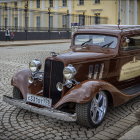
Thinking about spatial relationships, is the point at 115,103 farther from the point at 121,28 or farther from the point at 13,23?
the point at 13,23

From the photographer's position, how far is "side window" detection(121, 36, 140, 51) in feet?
21.2

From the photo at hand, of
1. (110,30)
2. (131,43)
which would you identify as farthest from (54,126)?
(131,43)

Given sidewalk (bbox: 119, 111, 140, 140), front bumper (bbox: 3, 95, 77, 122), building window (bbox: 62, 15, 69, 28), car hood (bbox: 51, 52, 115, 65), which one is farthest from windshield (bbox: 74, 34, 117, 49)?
building window (bbox: 62, 15, 69, 28)

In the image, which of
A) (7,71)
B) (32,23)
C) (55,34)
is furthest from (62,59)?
(32,23)

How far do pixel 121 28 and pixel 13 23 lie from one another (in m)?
53.1

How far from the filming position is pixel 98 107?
5.23 meters

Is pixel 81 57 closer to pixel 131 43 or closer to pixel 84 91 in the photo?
pixel 84 91

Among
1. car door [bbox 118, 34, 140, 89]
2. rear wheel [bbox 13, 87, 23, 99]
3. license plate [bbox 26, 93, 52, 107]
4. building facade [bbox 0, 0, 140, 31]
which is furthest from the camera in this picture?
building facade [bbox 0, 0, 140, 31]

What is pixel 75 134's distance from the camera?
4766mm

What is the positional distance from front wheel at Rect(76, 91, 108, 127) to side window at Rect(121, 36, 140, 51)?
1.60 metres

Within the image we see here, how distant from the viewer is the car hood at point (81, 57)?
533 cm

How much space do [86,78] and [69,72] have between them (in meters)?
0.65

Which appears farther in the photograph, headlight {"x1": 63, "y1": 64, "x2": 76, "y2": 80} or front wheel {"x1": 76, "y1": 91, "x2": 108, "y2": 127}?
headlight {"x1": 63, "y1": 64, "x2": 76, "y2": 80}

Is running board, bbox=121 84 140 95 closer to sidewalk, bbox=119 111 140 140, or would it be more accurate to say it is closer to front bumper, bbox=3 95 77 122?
sidewalk, bbox=119 111 140 140
